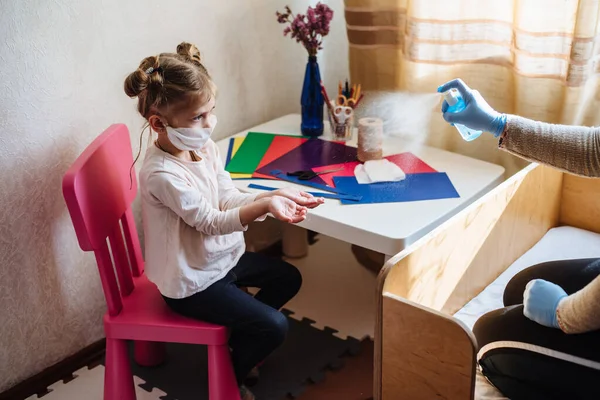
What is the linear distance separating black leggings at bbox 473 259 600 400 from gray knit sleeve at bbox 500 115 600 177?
326 mm

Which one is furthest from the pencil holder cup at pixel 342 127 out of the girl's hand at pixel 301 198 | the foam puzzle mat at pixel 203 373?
the foam puzzle mat at pixel 203 373

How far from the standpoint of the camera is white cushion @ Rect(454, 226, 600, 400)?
62.0 inches

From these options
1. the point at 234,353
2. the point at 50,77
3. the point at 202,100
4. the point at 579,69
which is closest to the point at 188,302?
the point at 234,353

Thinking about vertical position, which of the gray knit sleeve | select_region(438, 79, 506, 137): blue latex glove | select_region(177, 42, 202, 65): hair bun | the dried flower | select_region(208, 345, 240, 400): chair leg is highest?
select_region(177, 42, 202, 65): hair bun

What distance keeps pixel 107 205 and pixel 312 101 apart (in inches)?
30.2

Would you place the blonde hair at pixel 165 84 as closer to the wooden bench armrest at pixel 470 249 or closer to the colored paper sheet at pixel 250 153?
the colored paper sheet at pixel 250 153

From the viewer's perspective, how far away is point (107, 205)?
5.28 feet

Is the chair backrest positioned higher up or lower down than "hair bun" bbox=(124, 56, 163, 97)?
lower down

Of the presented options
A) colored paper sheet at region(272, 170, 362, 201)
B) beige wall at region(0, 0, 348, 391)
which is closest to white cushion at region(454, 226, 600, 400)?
colored paper sheet at region(272, 170, 362, 201)

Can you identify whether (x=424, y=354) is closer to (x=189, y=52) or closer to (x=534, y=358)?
(x=534, y=358)

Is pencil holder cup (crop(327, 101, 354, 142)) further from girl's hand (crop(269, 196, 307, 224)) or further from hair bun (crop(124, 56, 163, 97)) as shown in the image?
hair bun (crop(124, 56, 163, 97))

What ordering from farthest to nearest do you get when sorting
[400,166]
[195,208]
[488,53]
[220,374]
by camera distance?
[488,53], [400,166], [220,374], [195,208]

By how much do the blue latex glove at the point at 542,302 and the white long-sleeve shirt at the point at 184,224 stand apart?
2.15ft

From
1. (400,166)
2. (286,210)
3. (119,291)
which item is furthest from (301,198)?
(119,291)
